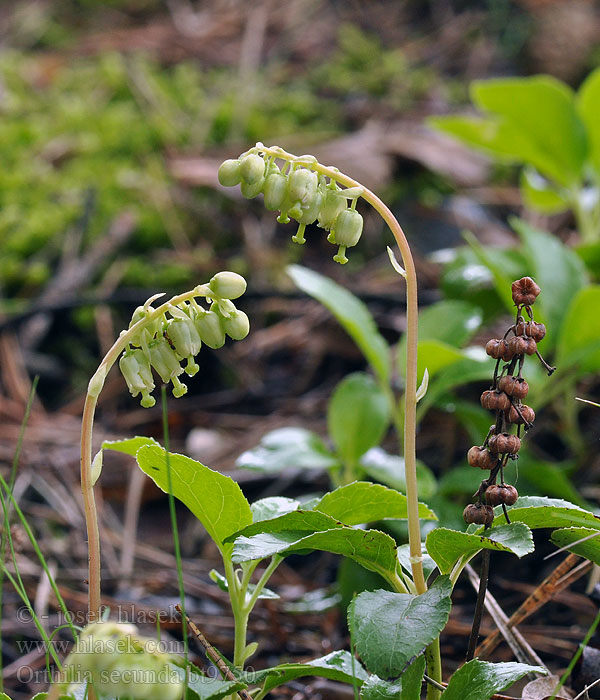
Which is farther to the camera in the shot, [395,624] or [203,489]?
[203,489]

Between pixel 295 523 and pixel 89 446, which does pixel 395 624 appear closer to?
pixel 295 523

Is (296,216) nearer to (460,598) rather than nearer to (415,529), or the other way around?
(415,529)

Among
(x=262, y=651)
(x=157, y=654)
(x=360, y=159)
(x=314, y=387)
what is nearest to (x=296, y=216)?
(x=157, y=654)

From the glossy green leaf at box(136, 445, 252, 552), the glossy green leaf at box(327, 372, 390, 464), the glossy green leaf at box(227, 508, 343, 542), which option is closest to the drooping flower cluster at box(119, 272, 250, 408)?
the glossy green leaf at box(136, 445, 252, 552)

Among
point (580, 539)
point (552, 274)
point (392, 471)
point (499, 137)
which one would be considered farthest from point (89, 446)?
point (499, 137)

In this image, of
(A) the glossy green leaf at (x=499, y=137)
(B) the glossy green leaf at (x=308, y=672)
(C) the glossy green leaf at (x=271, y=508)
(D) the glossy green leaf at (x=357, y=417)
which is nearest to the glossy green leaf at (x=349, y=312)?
(D) the glossy green leaf at (x=357, y=417)

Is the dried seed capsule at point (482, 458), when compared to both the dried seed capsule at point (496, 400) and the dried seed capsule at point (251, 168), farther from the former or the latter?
the dried seed capsule at point (251, 168)
